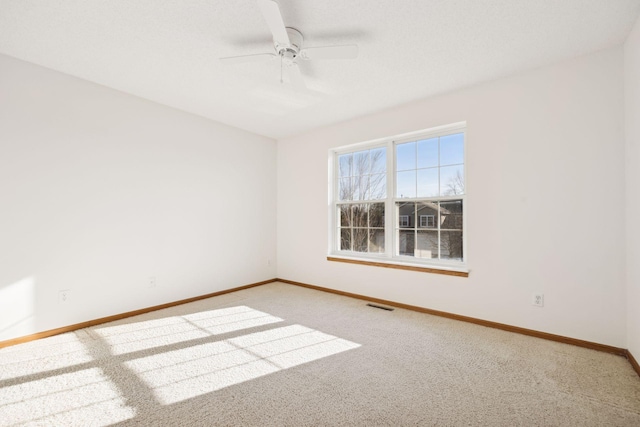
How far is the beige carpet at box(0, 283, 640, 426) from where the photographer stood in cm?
165

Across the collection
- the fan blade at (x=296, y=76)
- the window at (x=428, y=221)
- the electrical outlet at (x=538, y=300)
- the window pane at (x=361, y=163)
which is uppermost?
the fan blade at (x=296, y=76)

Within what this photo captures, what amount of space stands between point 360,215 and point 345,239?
1.50ft

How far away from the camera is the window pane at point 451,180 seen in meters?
3.37

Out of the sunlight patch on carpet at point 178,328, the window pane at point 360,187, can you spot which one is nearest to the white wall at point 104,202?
the sunlight patch on carpet at point 178,328

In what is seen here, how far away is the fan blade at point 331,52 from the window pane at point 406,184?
1.97m

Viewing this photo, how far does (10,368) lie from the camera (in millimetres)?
2152

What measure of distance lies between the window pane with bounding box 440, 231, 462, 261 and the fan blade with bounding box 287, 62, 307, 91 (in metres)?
2.30

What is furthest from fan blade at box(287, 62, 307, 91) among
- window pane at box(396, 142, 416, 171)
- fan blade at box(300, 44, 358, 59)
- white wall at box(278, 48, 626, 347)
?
window pane at box(396, 142, 416, 171)

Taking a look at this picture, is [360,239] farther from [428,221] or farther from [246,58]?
[246,58]

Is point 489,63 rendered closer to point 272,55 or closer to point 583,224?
point 583,224

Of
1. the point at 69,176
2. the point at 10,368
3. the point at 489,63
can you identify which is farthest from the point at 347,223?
the point at 10,368

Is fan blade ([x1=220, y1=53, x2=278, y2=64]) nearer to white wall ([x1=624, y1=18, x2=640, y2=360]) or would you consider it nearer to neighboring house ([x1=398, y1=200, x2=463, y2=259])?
neighboring house ([x1=398, y1=200, x2=463, y2=259])

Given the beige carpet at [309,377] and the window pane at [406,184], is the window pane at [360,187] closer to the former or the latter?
the window pane at [406,184]

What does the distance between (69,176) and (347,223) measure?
3.33 meters
